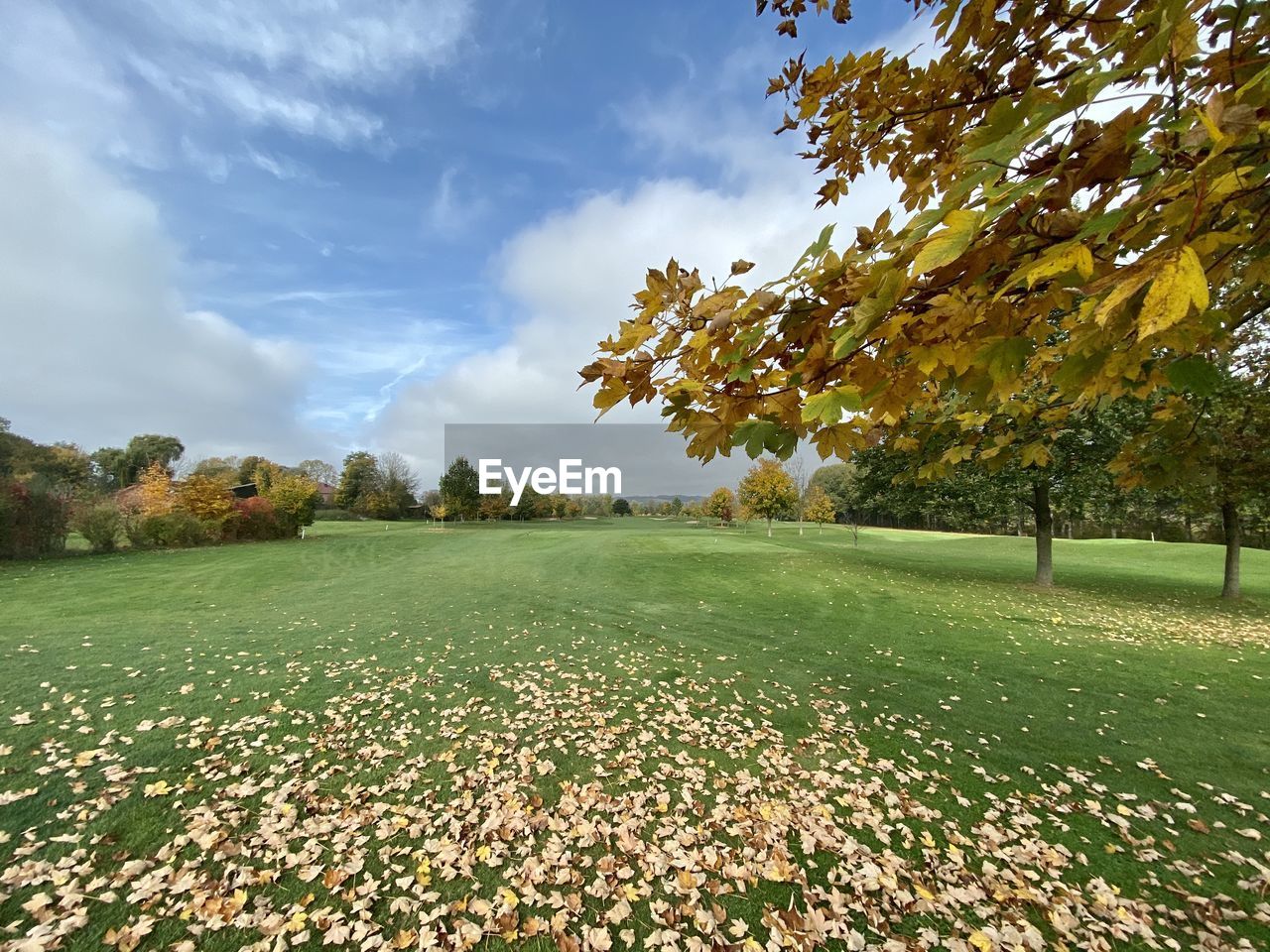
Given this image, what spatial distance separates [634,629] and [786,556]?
505 inches

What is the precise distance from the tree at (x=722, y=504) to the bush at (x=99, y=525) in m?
42.5

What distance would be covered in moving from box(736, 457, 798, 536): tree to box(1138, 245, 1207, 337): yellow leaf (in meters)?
34.3

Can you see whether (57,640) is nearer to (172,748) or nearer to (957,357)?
(172,748)

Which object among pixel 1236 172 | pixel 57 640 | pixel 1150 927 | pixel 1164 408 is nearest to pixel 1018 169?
pixel 1236 172

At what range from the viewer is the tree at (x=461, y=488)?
4309 cm

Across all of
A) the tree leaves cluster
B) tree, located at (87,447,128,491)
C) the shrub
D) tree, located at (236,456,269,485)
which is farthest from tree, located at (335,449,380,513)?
the tree leaves cluster

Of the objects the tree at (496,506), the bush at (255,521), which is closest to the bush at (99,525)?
the bush at (255,521)

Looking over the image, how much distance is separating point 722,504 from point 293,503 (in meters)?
36.0

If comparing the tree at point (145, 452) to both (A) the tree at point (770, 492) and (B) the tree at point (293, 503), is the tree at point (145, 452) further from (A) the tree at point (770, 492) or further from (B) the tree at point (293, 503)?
(A) the tree at point (770, 492)

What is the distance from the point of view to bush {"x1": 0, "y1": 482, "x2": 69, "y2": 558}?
15.6 metres

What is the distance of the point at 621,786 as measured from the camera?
13.0ft

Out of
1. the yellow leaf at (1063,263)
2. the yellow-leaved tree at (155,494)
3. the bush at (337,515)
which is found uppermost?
the yellow leaf at (1063,263)

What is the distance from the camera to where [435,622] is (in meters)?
9.31

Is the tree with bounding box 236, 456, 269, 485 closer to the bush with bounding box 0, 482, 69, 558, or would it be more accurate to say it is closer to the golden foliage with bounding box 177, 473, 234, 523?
the golden foliage with bounding box 177, 473, 234, 523
